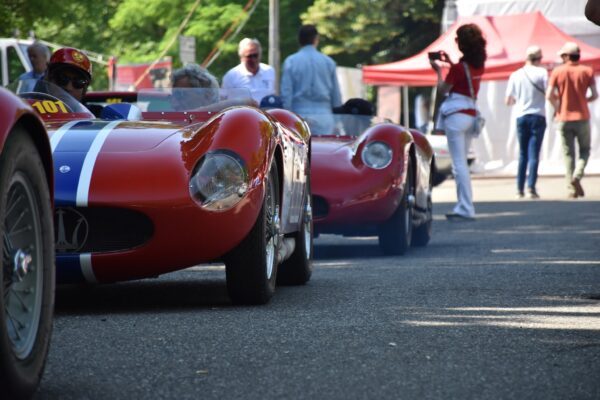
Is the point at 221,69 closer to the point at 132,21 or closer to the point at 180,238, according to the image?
the point at 132,21

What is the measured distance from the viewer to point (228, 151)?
584 centimetres

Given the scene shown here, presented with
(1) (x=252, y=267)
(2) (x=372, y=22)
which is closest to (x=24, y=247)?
(1) (x=252, y=267)

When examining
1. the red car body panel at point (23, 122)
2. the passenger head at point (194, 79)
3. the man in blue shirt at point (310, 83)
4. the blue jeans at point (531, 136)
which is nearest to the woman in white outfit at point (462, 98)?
the man in blue shirt at point (310, 83)

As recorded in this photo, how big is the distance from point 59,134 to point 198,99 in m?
2.04

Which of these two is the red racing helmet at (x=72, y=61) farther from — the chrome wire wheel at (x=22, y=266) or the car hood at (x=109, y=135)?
the chrome wire wheel at (x=22, y=266)

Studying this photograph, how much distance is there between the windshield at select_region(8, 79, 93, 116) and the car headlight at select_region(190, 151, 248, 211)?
131 cm

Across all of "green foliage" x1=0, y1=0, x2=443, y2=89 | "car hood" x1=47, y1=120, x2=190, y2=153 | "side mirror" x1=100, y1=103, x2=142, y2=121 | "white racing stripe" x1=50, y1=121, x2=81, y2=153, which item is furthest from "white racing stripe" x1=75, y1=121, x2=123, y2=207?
"green foliage" x1=0, y1=0, x2=443, y2=89

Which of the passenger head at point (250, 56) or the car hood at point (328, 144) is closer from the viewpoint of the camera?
the car hood at point (328, 144)

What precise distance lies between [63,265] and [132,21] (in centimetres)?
3755

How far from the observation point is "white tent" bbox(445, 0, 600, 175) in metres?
28.3

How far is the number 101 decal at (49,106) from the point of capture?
6786 mm

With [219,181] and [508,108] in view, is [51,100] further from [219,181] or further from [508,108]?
[508,108]

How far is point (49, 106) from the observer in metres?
6.86

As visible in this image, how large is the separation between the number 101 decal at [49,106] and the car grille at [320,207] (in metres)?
3.11
